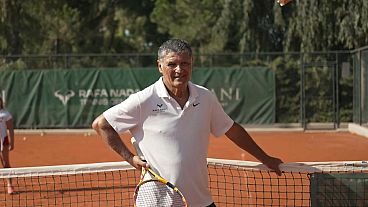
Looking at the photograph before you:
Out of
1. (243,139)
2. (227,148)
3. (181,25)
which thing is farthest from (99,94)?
(243,139)

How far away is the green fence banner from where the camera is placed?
61.7 ft

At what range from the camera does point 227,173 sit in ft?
26.6

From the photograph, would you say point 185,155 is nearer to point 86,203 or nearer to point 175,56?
point 175,56

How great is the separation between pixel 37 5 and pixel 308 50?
13898 millimetres

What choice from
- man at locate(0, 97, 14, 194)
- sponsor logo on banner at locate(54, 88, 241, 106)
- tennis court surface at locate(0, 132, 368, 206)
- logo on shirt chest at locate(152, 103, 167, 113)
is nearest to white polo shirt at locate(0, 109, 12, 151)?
man at locate(0, 97, 14, 194)

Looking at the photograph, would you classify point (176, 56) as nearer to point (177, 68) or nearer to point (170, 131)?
point (177, 68)

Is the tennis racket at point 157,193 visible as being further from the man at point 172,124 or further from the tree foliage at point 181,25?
the tree foliage at point 181,25

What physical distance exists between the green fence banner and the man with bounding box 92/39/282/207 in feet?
51.5

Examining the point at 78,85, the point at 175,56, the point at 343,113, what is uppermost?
the point at 175,56

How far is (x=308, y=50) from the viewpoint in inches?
787

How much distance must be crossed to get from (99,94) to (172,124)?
Answer: 16.1 m

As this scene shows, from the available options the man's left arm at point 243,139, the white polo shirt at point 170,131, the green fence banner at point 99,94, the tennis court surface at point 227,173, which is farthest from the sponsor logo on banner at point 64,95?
the white polo shirt at point 170,131

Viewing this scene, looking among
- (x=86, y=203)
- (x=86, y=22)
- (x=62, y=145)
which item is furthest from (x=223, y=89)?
(x=86, y=22)

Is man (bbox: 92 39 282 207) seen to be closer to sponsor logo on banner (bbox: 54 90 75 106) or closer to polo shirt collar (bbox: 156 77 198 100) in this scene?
polo shirt collar (bbox: 156 77 198 100)
